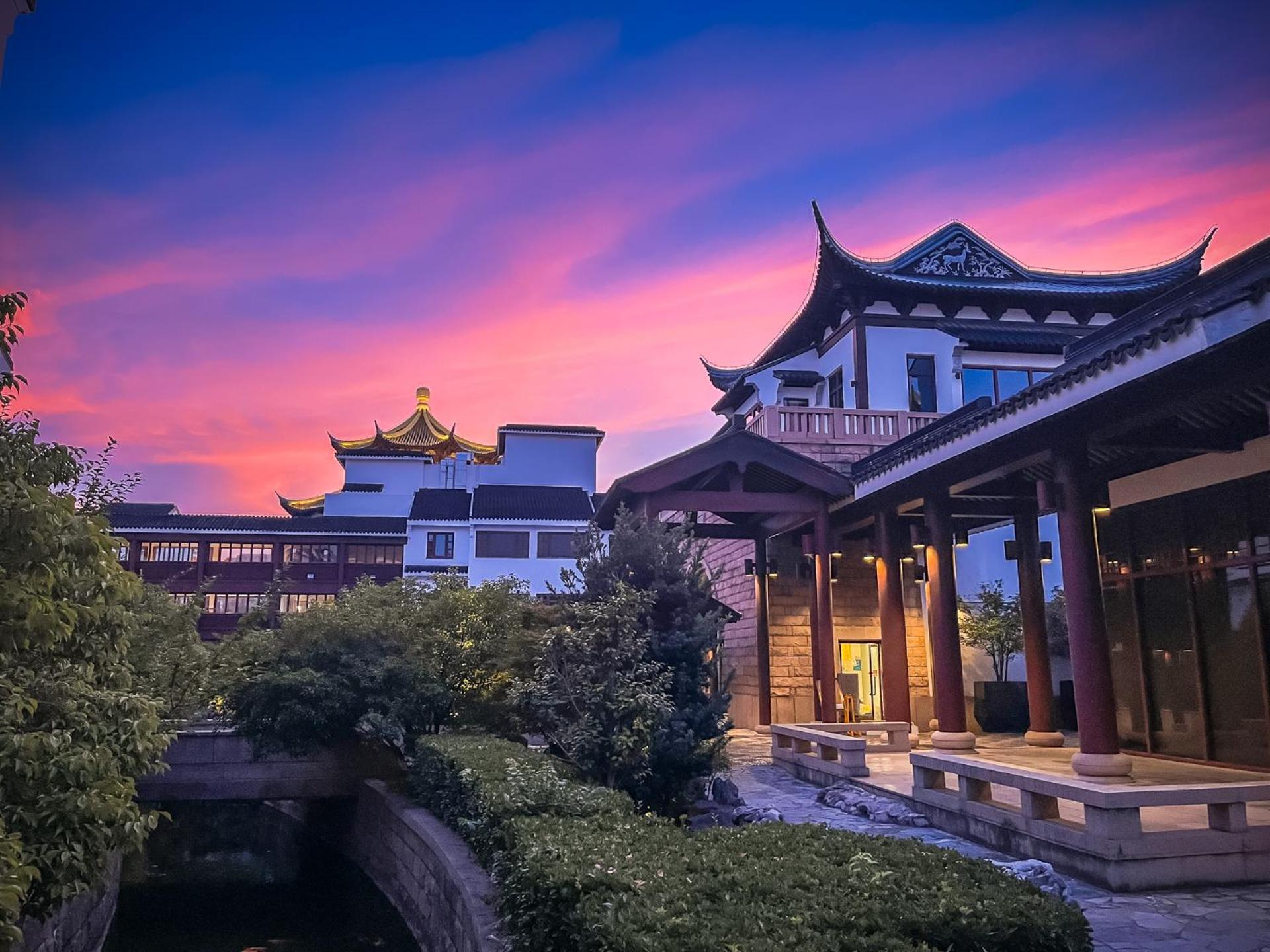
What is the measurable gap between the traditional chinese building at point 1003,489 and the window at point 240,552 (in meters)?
23.4

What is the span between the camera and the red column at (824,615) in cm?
1428

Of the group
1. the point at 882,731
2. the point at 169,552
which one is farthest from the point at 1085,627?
the point at 169,552

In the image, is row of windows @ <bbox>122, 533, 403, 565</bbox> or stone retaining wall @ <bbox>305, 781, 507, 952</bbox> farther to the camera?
row of windows @ <bbox>122, 533, 403, 565</bbox>

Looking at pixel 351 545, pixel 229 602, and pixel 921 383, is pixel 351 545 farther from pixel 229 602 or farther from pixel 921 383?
pixel 921 383

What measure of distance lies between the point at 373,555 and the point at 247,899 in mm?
26052

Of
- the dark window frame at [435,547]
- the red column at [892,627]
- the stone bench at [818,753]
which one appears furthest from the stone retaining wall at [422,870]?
the dark window frame at [435,547]

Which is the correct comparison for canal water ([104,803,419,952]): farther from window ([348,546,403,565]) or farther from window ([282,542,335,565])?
window ([282,542,335,565])

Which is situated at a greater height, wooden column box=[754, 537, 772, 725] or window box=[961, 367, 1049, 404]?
window box=[961, 367, 1049, 404]

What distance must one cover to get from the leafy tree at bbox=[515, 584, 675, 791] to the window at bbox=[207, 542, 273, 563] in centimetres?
3199

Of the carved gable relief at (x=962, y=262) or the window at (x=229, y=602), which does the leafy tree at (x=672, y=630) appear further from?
the window at (x=229, y=602)

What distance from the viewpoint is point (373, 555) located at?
38.0 m

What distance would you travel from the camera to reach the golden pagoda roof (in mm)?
48062

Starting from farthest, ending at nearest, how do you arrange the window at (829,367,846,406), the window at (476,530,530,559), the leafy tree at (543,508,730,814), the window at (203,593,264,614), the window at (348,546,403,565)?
the window at (348,546,403,565), the window at (203,593,264,614), the window at (476,530,530,559), the window at (829,367,846,406), the leafy tree at (543,508,730,814)

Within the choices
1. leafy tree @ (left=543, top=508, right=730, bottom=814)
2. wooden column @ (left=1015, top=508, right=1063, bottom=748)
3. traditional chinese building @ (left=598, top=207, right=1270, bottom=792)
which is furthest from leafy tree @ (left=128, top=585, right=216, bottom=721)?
wooden column @ (left=1015, top=508, right=1063, bottom=748)
